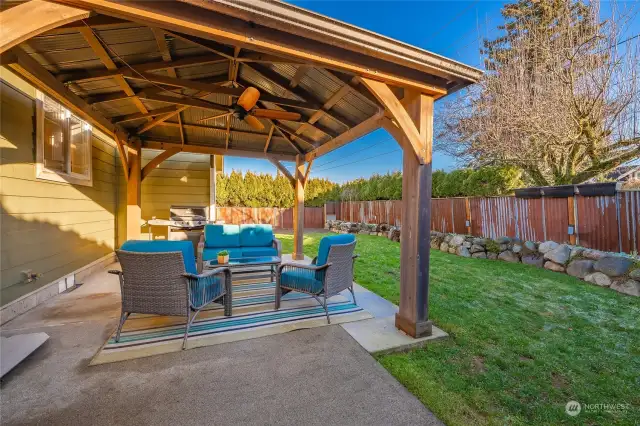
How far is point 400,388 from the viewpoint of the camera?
201 cm

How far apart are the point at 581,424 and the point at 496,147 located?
23.8ft

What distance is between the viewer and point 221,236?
528 cm

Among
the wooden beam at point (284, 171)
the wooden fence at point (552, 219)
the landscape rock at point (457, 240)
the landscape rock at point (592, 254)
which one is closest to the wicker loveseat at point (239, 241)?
the wooden beam at point (284, 171)

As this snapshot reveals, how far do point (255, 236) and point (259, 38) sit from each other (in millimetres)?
3939

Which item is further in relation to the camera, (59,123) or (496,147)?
(496,147)

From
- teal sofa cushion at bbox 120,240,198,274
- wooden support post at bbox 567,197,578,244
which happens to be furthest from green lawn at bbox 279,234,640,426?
teal sofa cushion at bbox 120,240,198,274

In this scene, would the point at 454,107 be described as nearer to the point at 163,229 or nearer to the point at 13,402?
the point at 163,229

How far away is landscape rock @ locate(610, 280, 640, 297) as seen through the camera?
4.11 metres

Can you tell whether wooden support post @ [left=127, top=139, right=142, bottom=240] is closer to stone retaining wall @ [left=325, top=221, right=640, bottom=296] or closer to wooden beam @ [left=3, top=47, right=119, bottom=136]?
wooden beam @ [left=3, top=47, right=119, bottom=136]

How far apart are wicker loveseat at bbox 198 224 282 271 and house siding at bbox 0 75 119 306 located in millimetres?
2000

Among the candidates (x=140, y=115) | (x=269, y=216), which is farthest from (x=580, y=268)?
(x=269, y=216)

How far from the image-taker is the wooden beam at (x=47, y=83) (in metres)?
2.63

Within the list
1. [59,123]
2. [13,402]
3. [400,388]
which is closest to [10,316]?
[13,402]

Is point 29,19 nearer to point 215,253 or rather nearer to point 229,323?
point 229,323
